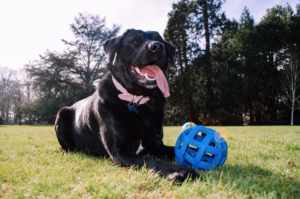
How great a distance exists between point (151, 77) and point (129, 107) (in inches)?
23.4

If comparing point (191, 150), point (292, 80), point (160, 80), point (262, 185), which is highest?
point (292, 80)

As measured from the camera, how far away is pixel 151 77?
9.54 feet

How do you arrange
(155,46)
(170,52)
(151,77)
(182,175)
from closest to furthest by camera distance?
(182,175) < (155,46) < (151,77) < (170,52)

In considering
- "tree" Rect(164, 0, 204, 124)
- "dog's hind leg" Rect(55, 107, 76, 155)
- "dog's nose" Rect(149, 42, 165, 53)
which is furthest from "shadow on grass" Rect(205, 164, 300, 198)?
"tree" Rect(164, 0, 204, 124)

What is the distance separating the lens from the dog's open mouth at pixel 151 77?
2.78m

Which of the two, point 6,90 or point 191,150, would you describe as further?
point 6,90

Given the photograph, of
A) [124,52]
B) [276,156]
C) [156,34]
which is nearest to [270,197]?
[276,156]

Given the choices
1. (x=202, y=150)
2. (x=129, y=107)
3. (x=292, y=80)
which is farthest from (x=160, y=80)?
(x=292, y=80)

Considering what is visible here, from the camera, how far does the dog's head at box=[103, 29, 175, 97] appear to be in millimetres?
2818

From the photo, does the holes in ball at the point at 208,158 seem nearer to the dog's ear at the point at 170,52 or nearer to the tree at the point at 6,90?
the dog's ear at the point at 170,52

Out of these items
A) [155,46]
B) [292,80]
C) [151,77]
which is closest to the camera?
[155,46]

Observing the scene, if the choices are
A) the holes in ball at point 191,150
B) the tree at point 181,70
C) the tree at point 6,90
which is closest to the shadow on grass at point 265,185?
the holes in ball at point 191,150

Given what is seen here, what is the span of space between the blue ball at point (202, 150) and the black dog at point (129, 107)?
497 mm

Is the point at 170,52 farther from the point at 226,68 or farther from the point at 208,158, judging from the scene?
the point at 226,68
